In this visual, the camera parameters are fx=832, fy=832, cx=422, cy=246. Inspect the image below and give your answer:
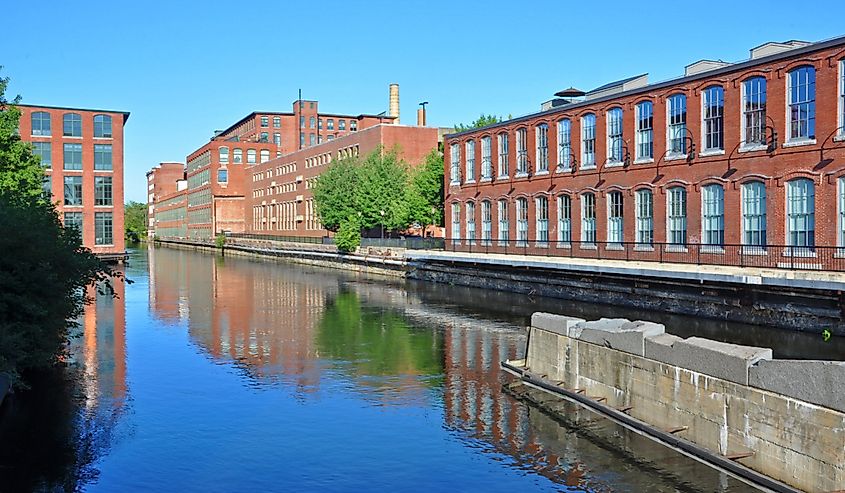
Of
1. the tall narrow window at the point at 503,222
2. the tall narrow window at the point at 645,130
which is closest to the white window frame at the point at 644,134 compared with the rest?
the tall narrow window at the point at 645,130

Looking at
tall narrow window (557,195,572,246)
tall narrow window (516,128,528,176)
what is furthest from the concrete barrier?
tall narrow window (516,128,528,176)

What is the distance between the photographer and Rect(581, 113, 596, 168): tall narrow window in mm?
39875

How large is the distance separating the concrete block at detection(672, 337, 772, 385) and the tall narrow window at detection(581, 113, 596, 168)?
26.8m

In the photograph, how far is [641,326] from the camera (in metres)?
15.7

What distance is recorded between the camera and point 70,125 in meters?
79.6

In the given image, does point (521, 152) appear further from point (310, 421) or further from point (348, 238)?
point (310, 421)

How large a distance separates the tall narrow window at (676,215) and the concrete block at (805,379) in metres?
22.7

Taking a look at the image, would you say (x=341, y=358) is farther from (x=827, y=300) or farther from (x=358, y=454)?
(x=827, y=300)

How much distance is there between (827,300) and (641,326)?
1190 cm

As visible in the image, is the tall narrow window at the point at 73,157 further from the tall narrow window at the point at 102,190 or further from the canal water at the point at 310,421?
the canal water at the point at 310,421

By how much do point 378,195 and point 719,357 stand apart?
55.6 meters

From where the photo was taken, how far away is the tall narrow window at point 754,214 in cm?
3048

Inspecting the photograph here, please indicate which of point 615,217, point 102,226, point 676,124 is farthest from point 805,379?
point 102,226

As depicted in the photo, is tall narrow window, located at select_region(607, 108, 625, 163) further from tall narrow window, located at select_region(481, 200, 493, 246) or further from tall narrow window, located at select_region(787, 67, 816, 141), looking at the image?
tall narrow window, located at select_region(481, 200, 493, 246)
